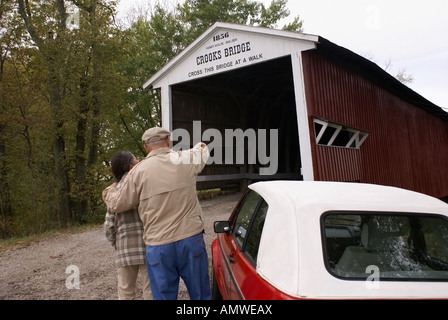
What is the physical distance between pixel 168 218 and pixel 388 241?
1.44 m

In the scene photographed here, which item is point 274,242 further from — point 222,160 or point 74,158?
point 74,158

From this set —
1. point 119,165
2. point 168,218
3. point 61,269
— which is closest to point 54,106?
point 61,269

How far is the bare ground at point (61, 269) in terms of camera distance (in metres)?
4.06

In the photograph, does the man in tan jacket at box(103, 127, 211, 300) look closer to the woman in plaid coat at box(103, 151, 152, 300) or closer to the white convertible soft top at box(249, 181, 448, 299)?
the woman in plaid coat at box(103, 151, 152, 300)

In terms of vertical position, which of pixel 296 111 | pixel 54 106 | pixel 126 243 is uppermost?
pixel 54 106

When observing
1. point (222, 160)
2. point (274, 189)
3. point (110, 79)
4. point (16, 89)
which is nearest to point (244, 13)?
point (110, 79)

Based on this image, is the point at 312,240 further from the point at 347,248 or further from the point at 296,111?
the point at 296,111

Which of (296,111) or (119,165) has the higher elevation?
(296,111)

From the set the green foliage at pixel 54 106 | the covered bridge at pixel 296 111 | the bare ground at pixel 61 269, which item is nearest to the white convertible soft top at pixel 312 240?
the bare ground at pixel 61 269

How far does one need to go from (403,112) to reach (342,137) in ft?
14.3

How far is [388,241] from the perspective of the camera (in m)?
1.73

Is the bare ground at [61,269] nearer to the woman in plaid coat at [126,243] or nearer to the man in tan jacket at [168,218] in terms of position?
the woman in plaid coat at [126,243]

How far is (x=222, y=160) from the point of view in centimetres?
1143

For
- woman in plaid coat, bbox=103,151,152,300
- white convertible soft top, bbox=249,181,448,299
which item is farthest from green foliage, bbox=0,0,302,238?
white convertible soft top, bbox=249,181,448,299
